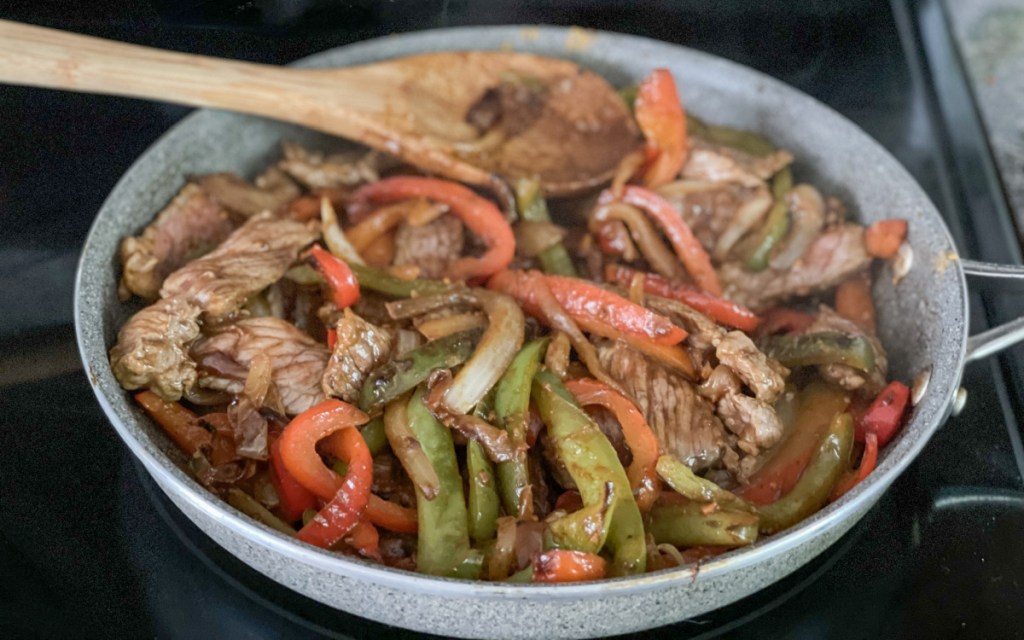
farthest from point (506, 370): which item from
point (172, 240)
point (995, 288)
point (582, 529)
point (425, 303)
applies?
point (995, 288)

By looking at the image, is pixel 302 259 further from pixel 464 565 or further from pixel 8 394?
pixel 464 565

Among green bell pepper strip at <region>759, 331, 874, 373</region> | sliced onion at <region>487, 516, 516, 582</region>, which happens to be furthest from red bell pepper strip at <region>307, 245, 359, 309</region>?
green bell pepper strip at <region>759, 331, 874, 373</region>

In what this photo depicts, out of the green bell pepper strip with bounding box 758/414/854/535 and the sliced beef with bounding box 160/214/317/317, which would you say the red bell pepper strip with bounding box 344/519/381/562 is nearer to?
the sliced beef with bounding box 160/214/317/317

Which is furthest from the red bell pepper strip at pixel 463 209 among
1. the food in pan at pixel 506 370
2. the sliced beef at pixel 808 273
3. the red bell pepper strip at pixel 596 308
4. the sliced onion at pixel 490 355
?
the sliced beef at pixel 808 273

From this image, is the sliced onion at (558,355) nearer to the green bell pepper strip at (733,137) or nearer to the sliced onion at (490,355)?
the sliced onion at (490,355)

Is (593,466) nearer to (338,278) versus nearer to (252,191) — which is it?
(338,278)

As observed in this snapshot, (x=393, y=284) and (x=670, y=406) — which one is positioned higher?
(x=393, y=284)

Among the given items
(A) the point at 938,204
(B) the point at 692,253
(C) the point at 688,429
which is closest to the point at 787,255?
(B) the point at 692,253
